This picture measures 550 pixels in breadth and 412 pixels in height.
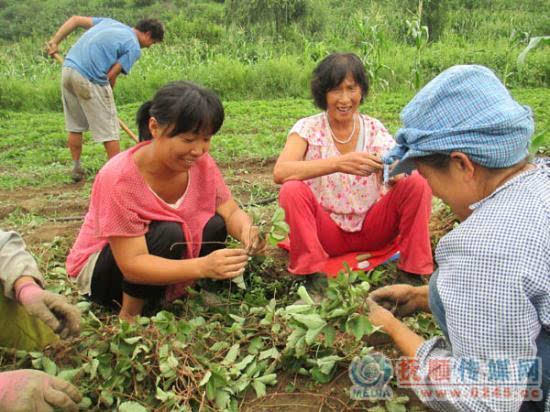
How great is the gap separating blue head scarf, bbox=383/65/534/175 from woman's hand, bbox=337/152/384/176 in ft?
3.21

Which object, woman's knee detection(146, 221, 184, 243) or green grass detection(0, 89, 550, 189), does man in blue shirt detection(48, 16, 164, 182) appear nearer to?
green grass detection(0, 89, 550, 189)

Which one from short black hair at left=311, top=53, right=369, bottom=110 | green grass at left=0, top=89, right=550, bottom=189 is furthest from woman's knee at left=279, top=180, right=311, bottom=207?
green grass at left=0, top=89, right=550, bottom=189

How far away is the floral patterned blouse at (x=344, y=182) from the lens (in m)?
2.64

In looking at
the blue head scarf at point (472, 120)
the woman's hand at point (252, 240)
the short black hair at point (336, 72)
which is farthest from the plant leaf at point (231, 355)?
the short black hair at point (336, 72)

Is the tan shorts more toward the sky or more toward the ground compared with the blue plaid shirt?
more toward the ground

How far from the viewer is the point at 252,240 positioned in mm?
2291

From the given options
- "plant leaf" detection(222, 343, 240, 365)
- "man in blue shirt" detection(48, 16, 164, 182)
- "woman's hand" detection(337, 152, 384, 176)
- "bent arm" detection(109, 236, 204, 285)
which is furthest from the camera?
"man in blue shirt" detection(48, 16, 164, 182)

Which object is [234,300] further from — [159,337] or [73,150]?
[73,150]

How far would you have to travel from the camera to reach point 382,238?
2.68 metres

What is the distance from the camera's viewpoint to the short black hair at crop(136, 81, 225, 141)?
6.73 ft

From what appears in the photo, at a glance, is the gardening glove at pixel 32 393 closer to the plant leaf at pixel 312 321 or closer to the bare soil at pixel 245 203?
the bare soil at pixel 245 203

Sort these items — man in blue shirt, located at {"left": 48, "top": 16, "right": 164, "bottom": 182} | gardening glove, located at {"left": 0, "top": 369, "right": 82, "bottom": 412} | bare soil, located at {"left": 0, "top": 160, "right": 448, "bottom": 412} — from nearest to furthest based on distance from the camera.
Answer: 1. gardening glove, located at {"left": 0, "top": 369, "right": 82, "bottom": 412}
2. bare soil, located at {"left": 0, "top": 160, "right": 448, "bottom": 412}
3. man in blue shirt, located at {"left": 48, "top": 16, "right": 164, "bottom": 182}

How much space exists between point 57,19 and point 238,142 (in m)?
20.3

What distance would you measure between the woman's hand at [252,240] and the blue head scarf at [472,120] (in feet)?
3.39
